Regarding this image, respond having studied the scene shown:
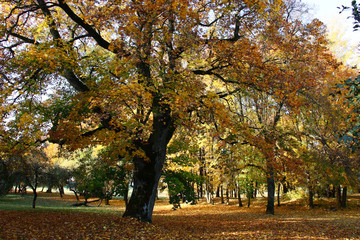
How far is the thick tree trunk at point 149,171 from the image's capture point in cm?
947

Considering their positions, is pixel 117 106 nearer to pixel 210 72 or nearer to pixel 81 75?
pixel 81 75

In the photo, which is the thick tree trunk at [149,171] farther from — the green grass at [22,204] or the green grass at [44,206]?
the green grass at [22,204]

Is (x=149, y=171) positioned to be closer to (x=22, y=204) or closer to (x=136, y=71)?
(x=136, y=71)

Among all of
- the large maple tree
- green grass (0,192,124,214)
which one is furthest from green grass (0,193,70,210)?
the large maple tree

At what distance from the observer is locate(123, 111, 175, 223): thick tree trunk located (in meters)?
9.47

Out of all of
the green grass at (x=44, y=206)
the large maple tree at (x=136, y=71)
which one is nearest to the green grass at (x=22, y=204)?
the green grass at (x=44, y=206)

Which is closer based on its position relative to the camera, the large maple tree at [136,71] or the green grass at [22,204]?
the large maple tree at [136,71]

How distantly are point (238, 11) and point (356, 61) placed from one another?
18449mm

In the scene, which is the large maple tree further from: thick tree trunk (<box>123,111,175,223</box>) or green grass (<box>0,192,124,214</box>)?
green grass (<box>0,192,124,214</box>)

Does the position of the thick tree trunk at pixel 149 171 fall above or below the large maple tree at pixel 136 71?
below

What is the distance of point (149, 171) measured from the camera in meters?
9.80

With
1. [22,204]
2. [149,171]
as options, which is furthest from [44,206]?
[149,171]

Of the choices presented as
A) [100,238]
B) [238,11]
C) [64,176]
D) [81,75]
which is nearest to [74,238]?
[100,238]

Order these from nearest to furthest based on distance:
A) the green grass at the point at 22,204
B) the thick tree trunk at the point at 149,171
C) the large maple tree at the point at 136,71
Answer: the large maple tree at the point at 136,71
the thick tree trunk at the point at 149,171
the green grass at the point at 22,204
